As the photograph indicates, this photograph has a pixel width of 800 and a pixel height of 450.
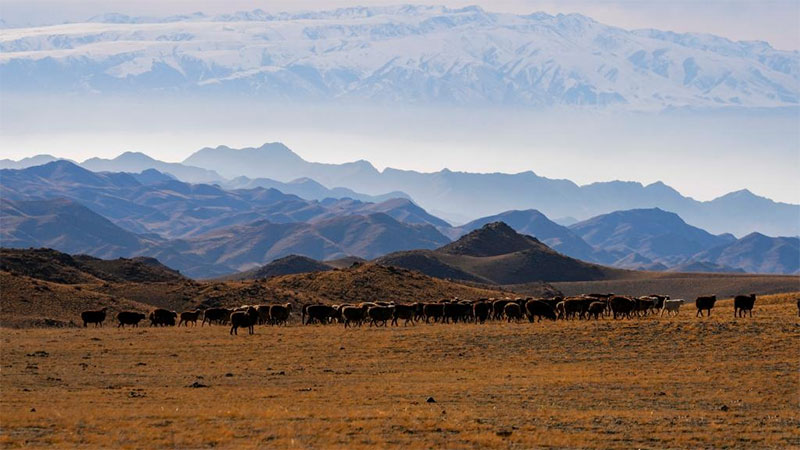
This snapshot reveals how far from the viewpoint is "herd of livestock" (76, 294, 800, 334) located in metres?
58.2

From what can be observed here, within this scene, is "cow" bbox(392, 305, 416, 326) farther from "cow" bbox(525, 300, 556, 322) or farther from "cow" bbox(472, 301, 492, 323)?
"cow" bbox(525, 300, 556, 322)

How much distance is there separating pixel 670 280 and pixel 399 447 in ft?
565

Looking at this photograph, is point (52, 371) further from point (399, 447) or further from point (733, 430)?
point (733, 430)

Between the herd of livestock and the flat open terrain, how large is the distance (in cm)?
199

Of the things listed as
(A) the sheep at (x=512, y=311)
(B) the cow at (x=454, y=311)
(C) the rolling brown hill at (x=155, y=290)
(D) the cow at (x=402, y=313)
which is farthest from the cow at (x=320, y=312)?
(C) the rolling brown hill at (x=155, y=290)

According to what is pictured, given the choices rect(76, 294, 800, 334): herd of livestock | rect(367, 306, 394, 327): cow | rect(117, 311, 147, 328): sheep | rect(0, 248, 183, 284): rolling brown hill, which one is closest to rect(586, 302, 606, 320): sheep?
rect(76, 294, 800, 334): herd of livestock

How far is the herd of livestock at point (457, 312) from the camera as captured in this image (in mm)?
58188

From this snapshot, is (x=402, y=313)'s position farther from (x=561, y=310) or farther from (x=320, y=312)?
(x=561, y=310)

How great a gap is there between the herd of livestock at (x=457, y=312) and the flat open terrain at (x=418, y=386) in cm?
199

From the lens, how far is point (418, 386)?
3656 cm

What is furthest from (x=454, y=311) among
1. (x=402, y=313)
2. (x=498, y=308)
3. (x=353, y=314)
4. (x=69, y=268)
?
(x=69, y=268)

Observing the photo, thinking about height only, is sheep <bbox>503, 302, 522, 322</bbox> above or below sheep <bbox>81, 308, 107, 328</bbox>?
above

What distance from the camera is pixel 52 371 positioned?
39781mm

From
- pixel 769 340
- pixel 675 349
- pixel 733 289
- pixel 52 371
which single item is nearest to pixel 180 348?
pixel 52 371
